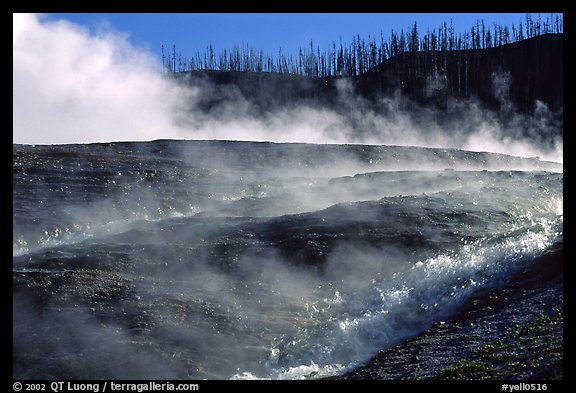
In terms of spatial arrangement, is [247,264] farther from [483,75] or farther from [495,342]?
[483,75]

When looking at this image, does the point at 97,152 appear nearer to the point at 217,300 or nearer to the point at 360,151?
the point at 360,151

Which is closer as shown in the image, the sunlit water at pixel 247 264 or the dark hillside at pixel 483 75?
the sunlit water at pixel 247 264

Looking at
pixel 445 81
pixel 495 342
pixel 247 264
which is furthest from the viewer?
pixel 445 81

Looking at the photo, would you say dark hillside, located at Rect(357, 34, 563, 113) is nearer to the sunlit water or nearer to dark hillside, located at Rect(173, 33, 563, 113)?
dark hillside, located at Rect(173, 33, 563, 113)

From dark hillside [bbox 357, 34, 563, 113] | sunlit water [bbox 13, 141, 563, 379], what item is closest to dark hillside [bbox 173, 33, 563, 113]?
dark hillside [bbox 357, 34, 563, 113]

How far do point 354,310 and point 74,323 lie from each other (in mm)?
3401

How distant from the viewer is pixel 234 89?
63688 mm

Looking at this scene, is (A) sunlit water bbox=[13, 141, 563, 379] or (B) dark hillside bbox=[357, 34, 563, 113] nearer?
(A) sunlit water bbox=[13, 141, 563, 379]

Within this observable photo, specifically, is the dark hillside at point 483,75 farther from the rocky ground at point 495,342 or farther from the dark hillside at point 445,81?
the rocky ground at point 495,342

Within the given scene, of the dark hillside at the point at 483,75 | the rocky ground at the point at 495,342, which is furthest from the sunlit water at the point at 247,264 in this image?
the dark hillside at the point at 483,75

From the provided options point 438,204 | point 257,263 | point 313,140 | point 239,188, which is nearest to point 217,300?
point 257,263

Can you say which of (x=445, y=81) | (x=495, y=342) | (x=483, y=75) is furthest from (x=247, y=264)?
(x=483, y=75)

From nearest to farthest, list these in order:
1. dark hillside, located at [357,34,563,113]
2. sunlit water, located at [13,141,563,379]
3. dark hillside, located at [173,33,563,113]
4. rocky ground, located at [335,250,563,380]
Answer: rocky ground, located at [335,250,563,380], sunlit water, located at [13,141,563,379], dark hillside, located at [357,34,563,113], dark hillside, located at [173,33,563,113]
